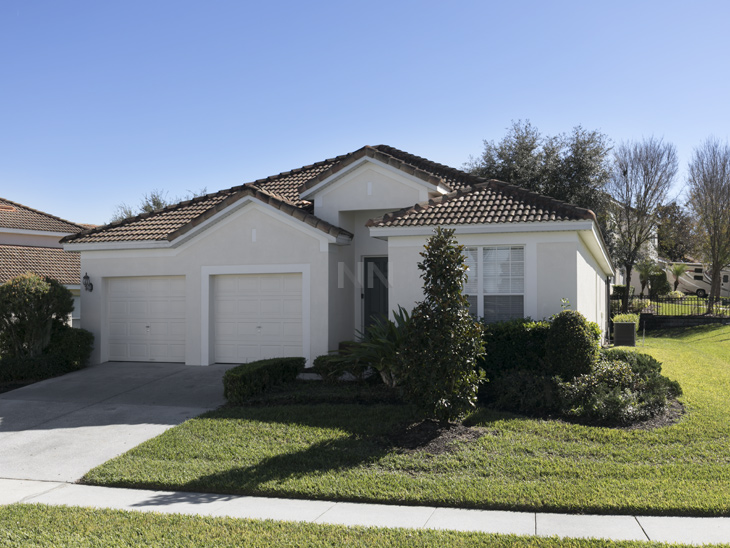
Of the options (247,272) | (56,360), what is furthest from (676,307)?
(56,360)

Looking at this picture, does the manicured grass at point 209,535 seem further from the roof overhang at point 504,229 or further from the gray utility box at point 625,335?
the gray utility box at point 625,335

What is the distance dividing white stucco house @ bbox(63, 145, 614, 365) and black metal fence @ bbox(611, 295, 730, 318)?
627 inches

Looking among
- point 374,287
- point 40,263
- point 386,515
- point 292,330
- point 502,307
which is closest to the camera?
point 386,515

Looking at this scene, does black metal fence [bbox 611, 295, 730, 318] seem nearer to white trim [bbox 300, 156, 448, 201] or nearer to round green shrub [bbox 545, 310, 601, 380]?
A: white trim [bbox 300, 156, 448, 201]

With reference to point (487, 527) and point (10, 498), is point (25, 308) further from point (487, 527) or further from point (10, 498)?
point (487, 527)

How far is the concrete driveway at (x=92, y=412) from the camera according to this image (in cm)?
873

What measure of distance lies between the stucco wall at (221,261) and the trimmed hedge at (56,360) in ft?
1.95

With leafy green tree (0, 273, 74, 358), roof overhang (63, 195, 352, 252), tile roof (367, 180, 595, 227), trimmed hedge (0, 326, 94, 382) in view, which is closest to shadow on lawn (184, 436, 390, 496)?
tile roof (367, 180, 595, 227)

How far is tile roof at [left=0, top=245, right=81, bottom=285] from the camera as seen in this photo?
27.3m

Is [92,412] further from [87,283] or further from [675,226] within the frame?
[675,226]

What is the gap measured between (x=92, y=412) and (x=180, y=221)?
6.63 m

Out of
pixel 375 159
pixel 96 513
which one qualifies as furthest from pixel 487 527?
pixel 375 159

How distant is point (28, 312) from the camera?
14.5 meters

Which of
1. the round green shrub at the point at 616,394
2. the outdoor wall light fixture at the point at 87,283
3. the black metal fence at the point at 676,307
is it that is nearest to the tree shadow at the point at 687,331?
the black metal fence at the point at 676,307
